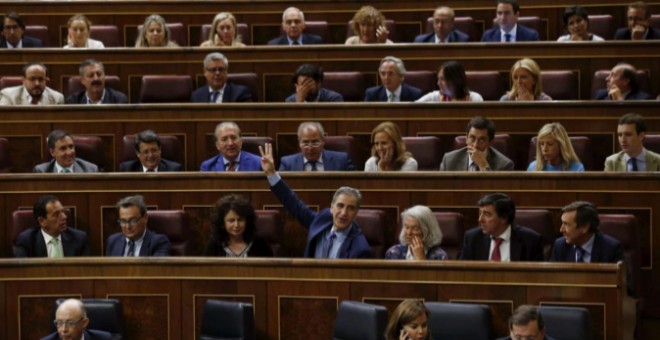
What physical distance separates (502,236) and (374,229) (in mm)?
339

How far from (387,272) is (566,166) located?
0.76 m

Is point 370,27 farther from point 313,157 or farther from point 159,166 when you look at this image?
point 159,166

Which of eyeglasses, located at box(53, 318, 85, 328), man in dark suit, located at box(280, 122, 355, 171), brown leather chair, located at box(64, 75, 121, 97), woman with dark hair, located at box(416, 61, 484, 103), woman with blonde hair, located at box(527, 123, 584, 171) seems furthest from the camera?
brown leather chair, located at box(64, 75, 121, 97)

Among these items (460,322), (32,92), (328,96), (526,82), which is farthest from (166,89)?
(460,322)

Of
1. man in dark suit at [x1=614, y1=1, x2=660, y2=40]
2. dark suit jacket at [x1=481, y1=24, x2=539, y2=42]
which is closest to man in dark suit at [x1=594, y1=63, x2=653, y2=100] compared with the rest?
man in dark suit at [x1=614, y1=1, x2=660, y2=40]

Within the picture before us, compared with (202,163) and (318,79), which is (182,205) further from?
(318,79)

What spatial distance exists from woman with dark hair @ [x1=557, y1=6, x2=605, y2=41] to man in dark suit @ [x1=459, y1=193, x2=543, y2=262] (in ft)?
4.39

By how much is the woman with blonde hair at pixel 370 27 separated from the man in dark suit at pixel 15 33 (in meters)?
1.09

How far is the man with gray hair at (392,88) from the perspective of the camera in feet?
14.2

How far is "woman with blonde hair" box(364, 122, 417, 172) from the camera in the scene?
12.5ft

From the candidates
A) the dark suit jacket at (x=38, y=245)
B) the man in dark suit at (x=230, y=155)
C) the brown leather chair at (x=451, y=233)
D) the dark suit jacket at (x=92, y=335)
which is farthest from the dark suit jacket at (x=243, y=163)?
the dark suit jacket at (x=92, y=335)

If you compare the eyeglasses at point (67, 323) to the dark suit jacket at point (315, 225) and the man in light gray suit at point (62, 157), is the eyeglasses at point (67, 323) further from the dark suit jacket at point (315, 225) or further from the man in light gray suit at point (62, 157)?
the man in light gray suit at point (62, 157)

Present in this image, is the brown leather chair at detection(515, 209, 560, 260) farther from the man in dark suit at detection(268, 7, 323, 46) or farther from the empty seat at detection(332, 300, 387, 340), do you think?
the man in dark suit at detection(268, 7, 323, 46)

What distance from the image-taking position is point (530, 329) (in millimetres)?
2857
